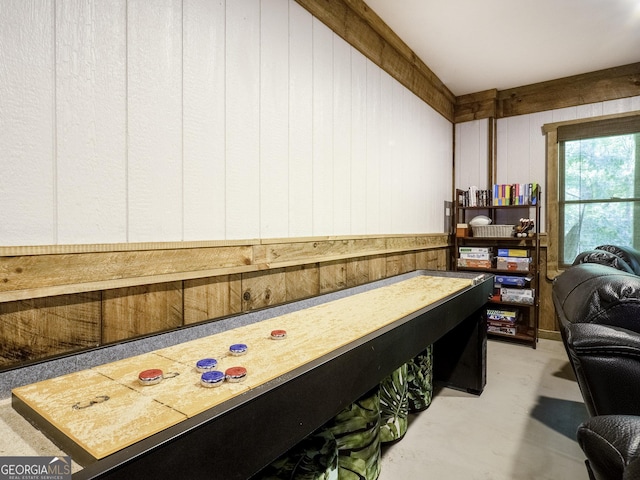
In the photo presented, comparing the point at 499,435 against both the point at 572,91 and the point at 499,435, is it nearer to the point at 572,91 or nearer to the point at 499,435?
the point at 499,435

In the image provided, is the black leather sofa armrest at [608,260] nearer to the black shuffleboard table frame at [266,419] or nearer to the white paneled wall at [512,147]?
the black shuffleboard table frame at [266,419]

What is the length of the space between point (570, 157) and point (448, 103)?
143 cm

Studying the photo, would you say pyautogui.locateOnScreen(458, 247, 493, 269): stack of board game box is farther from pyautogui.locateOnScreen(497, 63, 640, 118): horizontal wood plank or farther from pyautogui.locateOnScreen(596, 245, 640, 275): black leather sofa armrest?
pyautogui.locateOnScreen(497, 63, 640, 118): horizontal wood plank

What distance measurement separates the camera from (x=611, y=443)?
784mm

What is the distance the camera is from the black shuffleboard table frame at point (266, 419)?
1.93 ft

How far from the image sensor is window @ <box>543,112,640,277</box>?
363cm

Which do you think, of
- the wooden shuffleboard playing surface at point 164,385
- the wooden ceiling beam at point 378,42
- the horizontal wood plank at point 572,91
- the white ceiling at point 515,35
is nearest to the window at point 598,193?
the horizontal wood plank at point 572,91

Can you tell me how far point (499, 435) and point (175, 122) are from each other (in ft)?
7.63

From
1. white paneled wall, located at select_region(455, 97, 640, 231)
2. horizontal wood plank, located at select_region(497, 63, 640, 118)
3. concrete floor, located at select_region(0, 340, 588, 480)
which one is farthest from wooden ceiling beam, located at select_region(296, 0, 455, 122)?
concrete floor, located at select_region(0, 340, 588, 480)

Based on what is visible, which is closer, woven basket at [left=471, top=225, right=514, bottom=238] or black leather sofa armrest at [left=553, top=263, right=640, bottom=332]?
black leather sofa armrest at [left=553, top=263, right=640, bottom=332]

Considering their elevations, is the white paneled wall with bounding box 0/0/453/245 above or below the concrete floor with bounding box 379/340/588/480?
above

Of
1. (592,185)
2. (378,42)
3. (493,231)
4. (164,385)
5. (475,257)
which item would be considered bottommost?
(164,385)

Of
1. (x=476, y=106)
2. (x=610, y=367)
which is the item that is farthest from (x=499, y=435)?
(x=476, y=106)

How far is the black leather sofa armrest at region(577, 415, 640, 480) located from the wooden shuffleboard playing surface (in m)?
0.63
